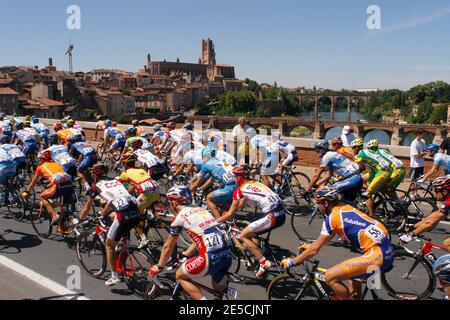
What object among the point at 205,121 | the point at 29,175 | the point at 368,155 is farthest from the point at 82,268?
the point at 205,121

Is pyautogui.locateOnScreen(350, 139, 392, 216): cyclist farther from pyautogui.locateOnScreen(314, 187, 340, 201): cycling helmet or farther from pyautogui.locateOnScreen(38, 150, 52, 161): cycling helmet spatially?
pyautogui.locateOnScreen(38, 150, 52, 161): cycling helmet

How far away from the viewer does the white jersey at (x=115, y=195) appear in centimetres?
Result: 567

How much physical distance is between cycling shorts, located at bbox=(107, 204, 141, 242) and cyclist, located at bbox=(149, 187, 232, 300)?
39.1 inches

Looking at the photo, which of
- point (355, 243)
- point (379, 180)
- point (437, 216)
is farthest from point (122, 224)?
point (379, 180)

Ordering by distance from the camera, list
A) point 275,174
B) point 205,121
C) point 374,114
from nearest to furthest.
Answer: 1. point 275,174
2. point 205,121
3. point 374,114

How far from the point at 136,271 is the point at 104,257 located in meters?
0.75

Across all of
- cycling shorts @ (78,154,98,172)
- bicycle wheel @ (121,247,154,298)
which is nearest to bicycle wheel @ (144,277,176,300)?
bicycle wheel @ (121,247,154,298)

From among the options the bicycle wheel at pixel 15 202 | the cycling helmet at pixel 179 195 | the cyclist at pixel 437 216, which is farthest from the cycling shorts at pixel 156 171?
the cyclist at pixel 437 216

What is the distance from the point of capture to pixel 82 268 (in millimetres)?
6535

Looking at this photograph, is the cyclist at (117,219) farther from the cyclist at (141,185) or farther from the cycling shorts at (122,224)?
the cyclist at (141,185)

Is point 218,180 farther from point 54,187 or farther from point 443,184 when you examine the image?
point 443,184

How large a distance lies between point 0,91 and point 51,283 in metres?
74.8
